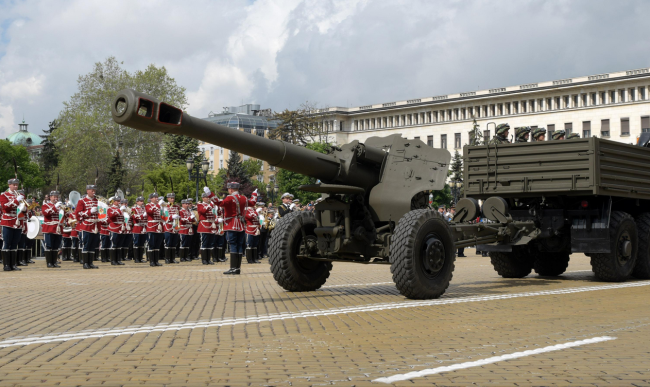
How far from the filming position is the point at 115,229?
74.6 ft

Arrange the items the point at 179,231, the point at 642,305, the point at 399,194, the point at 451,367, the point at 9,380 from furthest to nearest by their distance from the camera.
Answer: the point at 179,231
the point at 399,194
the point at 642,305
the point at 451,367
the point at 9,380

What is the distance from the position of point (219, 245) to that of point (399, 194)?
43.7ft

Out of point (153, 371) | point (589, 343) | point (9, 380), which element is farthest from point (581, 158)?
point (9, 380)

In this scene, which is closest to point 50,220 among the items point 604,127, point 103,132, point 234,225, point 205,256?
point 205,256

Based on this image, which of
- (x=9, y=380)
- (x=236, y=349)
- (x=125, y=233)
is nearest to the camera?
(x=9, y=380)

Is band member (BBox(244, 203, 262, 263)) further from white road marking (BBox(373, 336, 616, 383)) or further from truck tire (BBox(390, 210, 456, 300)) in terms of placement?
white road marking (BBox(373, 336, 616, 383))

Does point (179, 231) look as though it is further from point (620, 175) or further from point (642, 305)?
point (642, 305)

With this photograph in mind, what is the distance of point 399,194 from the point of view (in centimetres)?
1156

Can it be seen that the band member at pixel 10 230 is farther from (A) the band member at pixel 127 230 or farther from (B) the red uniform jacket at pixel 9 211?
(A) the band member at pixel 127 230

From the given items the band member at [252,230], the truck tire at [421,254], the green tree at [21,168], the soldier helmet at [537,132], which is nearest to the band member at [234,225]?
the band member at [252,230]

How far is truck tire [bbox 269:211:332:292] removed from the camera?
11648 millimetres

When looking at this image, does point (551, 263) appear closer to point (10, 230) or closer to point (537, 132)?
point (537, 132)

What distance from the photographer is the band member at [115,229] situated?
22.7 m

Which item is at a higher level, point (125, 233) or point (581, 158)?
point (581, 158)
